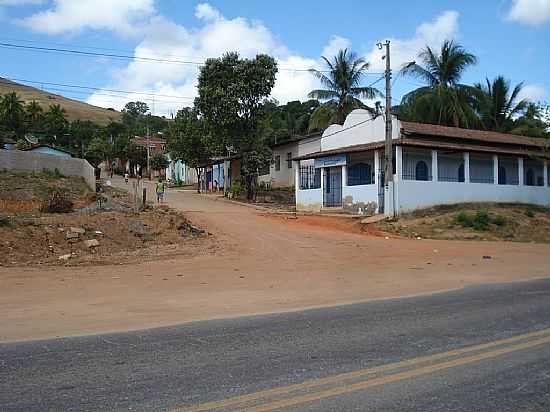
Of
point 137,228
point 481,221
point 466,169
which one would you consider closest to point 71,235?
point 137,228

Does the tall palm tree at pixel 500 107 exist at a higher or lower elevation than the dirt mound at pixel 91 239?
higher

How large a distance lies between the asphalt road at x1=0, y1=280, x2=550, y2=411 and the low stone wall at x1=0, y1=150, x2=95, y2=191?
95.1ft

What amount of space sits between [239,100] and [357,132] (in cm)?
949

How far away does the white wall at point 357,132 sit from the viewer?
3347cm

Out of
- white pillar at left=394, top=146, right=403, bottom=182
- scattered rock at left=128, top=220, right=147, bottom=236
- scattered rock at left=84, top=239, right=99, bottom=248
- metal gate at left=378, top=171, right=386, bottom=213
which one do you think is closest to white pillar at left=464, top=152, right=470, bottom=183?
white pillar at left=394, top=146, right=403, bottom=182

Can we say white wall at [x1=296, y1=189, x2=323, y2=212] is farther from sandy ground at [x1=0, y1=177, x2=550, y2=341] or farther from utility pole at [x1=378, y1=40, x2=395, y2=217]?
sandy ground at [x1=0, y1=177, x2=550, y2=341]

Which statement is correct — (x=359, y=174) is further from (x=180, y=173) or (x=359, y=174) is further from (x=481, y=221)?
(x=180, y=173)

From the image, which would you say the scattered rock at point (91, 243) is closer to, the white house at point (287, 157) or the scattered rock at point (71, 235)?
the scattered rock at point (71, 235)

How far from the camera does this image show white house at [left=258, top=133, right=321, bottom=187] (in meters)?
45.1

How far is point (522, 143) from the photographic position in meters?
37.2

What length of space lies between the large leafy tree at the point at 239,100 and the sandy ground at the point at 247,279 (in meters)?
17.5

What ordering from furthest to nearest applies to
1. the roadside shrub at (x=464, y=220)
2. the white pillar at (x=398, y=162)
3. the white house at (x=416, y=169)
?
the white house at (x=416, y=169) < the white pillar at (x=398, y=162) < the roadside shrub at (x=464, y=220)

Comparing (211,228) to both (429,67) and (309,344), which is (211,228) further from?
(429,67)

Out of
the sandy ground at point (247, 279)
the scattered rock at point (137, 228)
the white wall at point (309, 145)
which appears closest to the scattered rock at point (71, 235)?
the scattered rock at point (137, 228)
